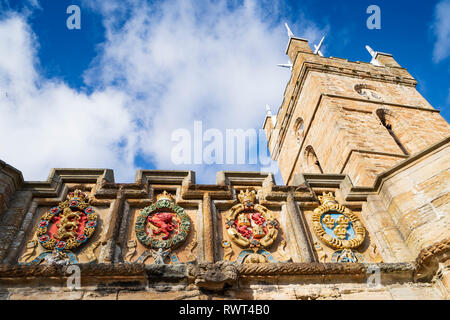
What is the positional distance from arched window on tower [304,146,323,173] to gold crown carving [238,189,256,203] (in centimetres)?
739

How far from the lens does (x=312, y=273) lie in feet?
16.1

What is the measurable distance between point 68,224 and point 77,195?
634 mm

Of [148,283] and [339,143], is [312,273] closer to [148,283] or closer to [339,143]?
[148,283]

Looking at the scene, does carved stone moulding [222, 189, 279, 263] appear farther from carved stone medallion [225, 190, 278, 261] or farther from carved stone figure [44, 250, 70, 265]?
carved stone figure [44, 250, 70, 265]

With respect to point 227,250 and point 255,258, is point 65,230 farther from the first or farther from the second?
point 255,258

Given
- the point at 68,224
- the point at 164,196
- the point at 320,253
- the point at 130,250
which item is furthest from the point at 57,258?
the point at 320,253

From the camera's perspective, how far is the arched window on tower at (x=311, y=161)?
13.2 meters

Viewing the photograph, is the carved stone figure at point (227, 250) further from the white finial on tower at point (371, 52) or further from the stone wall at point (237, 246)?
the white finial on tower at point (371, 52)

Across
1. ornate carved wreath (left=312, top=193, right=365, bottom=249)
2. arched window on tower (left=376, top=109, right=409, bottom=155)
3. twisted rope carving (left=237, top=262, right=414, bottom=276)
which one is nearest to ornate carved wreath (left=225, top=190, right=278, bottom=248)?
twisted rope carving (left=237, top=262, right=414, bottom=276)

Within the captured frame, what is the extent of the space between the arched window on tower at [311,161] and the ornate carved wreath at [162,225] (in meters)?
8.27

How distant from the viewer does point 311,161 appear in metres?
13.4
